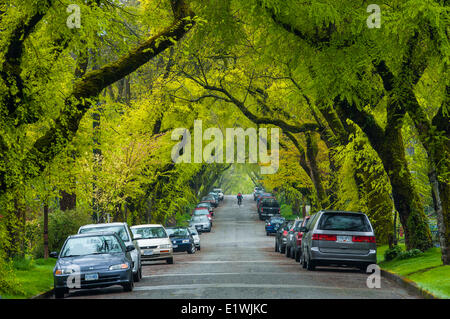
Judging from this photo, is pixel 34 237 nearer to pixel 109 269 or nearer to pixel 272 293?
pixel 109 269

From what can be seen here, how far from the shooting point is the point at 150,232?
1223 inches

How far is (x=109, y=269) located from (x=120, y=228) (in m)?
5.28

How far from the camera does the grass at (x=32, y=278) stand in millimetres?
16723

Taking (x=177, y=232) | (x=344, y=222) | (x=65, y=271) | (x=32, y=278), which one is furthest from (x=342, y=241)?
(x=177, y=232)

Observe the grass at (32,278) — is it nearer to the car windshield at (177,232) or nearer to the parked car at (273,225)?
the car windshield at (177,232)

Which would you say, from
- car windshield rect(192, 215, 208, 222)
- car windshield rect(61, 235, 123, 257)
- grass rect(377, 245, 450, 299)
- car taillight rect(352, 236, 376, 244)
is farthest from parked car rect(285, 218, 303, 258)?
car windshield rect(192, 215, 208, 222)

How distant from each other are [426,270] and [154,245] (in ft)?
45.3

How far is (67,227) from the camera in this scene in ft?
102

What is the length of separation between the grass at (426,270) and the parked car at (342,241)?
0.88 metres

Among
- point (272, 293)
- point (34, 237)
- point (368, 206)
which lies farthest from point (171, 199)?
point (272, 293)

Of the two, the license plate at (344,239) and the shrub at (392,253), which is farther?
the shrub at (392,253)

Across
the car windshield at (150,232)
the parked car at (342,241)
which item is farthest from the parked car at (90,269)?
the car windshield at (150,232)

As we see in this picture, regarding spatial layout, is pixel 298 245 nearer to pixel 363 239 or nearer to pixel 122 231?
pixel 363 239

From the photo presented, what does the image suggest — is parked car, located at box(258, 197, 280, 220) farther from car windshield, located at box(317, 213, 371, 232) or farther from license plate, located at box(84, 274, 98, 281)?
license plate, located at box(84, 274, 98, 281)
